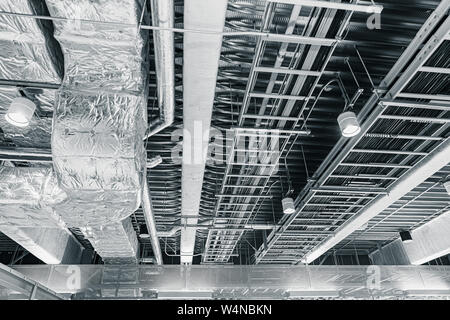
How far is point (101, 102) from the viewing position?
2061mm

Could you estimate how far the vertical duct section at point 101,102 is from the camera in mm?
1733

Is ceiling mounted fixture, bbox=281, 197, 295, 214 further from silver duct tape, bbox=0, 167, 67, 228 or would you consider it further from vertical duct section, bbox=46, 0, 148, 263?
silver duct tape, bbox=0, 167, 67, 228

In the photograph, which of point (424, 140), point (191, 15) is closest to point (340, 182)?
point (424, 140)

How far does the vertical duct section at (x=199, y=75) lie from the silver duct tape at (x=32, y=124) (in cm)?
106

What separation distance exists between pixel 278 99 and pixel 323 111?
790 mm

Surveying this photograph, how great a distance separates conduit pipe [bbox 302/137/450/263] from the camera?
10.7ft

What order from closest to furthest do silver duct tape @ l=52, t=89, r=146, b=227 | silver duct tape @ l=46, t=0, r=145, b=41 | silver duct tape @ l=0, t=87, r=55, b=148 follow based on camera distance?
silver duct tape @ l=46, t=0, r=145, b=41
silver duct tape @ l=52, t=89, r=146, b=227
silver duct tape @ l=0, t=87, r=55, b=148

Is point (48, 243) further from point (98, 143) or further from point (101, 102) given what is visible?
point (101, 102)

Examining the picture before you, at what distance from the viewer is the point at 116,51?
191 cm

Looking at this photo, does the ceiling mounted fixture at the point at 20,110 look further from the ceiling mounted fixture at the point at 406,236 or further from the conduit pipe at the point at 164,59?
the ceiling mounted fixture at the point at 406,236

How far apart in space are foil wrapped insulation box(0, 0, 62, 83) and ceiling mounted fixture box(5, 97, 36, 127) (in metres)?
0.16

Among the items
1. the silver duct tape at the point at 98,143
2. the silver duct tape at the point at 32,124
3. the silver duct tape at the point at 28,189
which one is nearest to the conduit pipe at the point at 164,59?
the silver duct tape at the point at 98,143

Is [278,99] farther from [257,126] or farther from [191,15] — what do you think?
[191,15]

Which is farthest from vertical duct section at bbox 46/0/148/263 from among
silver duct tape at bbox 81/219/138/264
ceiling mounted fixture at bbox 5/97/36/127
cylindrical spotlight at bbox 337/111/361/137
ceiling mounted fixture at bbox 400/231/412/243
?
ceiling mounted fixture at bbox 400/231/412/243
